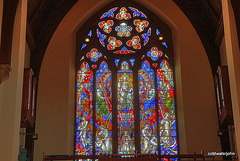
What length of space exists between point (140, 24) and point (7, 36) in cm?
663

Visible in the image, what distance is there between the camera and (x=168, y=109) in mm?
13203

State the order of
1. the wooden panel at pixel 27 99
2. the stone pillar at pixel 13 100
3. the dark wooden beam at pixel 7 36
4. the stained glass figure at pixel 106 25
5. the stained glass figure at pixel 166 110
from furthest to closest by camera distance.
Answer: the stained glass figure at pixel 106 25, the stained glass figure at pixel 166 110, the wooden panel at pixel 27 99, the stone pillar at pixel 13 100, the dark wooden beam at pixel 7 36

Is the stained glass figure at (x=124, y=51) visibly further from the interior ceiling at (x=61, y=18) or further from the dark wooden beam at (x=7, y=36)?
the dark wooden beam at (x=7, y=36)

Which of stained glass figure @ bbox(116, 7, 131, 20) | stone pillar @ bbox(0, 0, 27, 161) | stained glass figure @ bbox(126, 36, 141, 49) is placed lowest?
stone pillar @ bbox(0, 0, 27, 161)

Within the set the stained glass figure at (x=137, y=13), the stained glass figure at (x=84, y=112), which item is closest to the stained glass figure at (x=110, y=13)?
the stained glass figure at (x=137, y=13)

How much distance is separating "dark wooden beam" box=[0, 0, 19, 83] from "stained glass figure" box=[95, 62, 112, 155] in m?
5.33

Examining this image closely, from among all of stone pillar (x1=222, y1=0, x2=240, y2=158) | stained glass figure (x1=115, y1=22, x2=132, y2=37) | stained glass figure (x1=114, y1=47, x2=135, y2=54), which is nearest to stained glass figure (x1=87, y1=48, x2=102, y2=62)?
stained glass figure (x1=114, y1=47, x2=135, y2=54)

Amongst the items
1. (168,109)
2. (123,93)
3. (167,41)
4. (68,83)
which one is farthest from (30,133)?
(167,41)

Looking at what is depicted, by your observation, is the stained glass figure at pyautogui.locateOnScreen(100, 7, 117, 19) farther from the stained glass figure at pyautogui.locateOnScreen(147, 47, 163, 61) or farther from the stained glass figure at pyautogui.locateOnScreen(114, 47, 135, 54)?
the stained glass figure at pyautogui.locateOnScreen(147, 47, 163, 61)

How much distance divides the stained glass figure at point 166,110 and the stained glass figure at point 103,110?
1.59 m

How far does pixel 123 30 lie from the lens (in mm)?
14312

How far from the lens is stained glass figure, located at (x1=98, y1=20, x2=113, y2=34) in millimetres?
14312

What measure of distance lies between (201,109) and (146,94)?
6.25 feet

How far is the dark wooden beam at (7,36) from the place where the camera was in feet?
26.3
